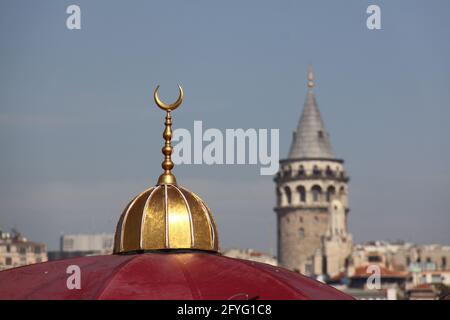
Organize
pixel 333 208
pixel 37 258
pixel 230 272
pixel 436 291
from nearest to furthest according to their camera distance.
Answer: pixel 230 272 → pixel 436 291 → pixel 37 258 → pixel 333 208

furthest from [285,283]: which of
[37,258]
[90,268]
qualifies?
[37,258]

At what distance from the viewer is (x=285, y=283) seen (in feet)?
62.2

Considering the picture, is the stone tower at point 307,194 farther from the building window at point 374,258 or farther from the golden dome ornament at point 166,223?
the golden dome ornament at point 166,223

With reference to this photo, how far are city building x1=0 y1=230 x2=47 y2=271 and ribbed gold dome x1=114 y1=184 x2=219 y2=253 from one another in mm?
85403

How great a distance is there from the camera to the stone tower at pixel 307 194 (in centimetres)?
13212

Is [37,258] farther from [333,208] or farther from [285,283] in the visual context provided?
[285,283]

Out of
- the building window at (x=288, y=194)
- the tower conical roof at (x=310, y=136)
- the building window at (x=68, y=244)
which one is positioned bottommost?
the building window at (x=68, y=244)

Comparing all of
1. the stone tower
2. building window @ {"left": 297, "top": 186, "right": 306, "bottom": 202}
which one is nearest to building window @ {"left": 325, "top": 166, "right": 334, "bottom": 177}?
the stone tower

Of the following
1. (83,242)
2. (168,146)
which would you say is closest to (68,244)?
(83,242)

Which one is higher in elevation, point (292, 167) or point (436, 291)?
point (292, 167)

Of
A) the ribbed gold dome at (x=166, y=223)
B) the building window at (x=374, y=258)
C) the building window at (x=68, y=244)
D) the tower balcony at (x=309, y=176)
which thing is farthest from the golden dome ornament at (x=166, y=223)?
the building window at (x=68, y=244)

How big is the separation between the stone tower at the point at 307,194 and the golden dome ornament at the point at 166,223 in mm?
110570
